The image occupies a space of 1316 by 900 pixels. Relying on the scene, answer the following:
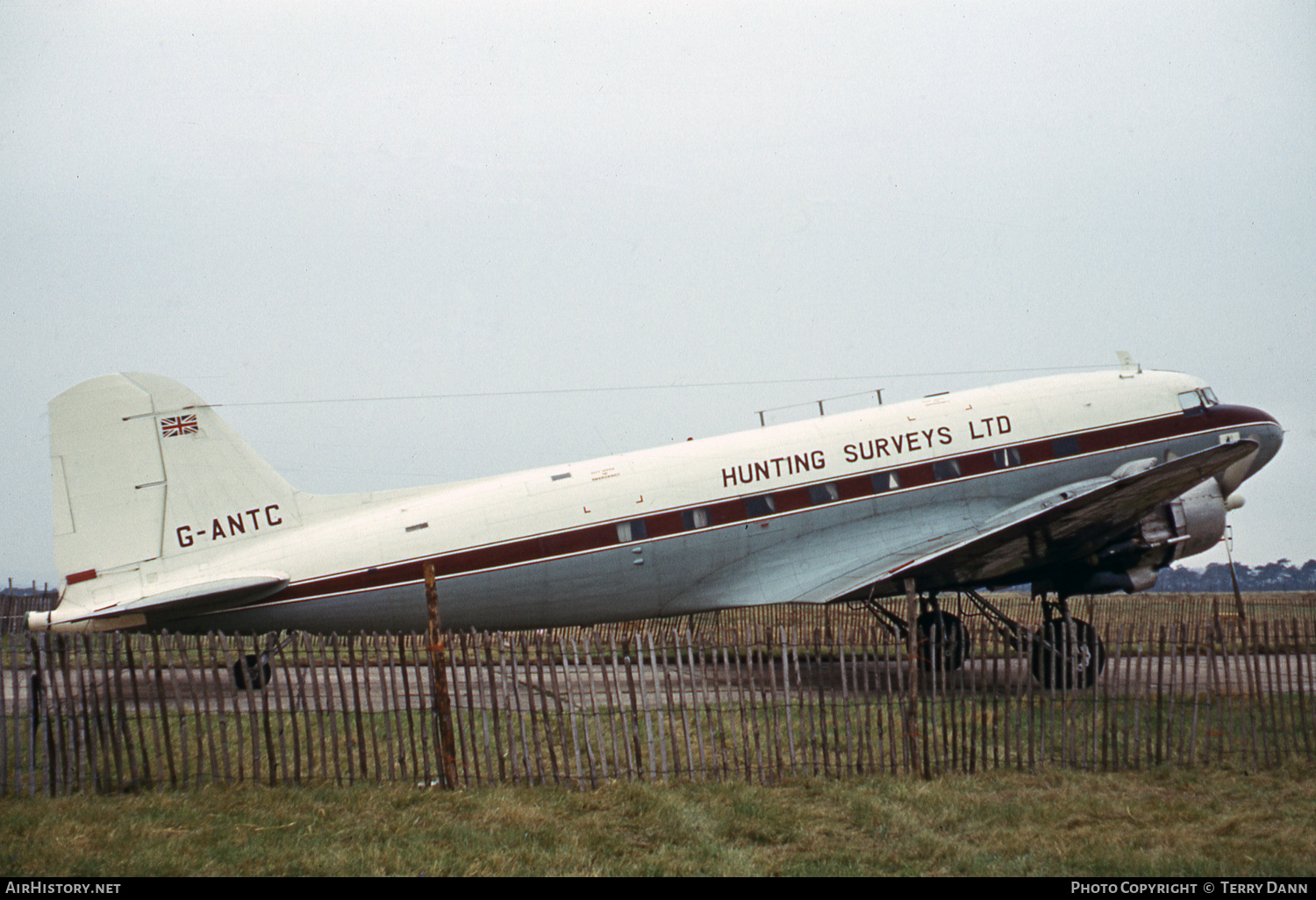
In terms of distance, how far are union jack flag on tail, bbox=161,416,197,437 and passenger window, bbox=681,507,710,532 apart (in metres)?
8.37

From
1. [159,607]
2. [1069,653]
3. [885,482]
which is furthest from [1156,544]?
[159,607]

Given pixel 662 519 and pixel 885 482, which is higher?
pixel 885 482

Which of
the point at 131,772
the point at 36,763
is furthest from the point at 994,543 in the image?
the point at 36,763

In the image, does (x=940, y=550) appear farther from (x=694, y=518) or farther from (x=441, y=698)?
(x=441, y=698)

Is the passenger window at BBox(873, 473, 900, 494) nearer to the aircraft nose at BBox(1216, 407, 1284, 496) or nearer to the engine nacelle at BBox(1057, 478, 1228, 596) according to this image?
the engine nacelle at BBox(1057, 478, 1228, 596)

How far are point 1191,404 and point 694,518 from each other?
10.0 m

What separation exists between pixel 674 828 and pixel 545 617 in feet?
23.1

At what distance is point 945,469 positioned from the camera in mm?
15680

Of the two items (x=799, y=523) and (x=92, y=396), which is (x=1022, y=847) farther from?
(x=92, y=396)

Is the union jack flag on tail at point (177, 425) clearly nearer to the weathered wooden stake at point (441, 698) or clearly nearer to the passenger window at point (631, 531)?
the passenger window at point (631, 531)

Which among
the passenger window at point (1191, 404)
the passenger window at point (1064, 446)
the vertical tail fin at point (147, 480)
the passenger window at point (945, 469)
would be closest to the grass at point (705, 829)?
the vertical tail fin at point (147, 480)

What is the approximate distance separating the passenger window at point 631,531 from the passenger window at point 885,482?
4231 millimetres

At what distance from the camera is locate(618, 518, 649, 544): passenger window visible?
1486 cm

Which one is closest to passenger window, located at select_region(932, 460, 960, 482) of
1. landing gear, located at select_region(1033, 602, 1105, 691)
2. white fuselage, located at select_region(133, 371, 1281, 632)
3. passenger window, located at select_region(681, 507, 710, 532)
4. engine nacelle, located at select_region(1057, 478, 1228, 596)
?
white fuselage, located at select_region(133, 371, 1281, 632)
